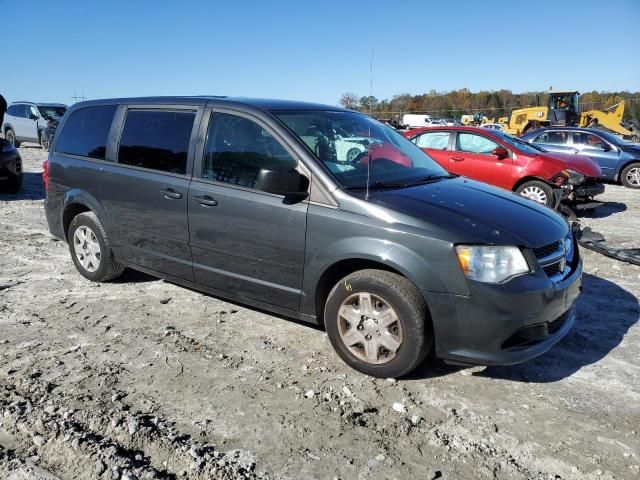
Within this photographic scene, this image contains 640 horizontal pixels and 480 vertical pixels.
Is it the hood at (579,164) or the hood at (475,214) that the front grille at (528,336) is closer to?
the hood at (475,214)

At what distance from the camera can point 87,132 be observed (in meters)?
5.18

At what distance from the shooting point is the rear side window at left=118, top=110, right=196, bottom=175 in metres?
4.30

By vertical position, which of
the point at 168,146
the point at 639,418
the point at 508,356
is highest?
the point at 168,146

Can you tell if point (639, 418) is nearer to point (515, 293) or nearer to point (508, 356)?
point (508, 356)

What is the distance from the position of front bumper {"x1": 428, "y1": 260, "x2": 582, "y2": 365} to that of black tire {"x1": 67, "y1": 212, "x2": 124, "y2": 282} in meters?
3.29

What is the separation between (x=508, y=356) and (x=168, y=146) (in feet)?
10.2

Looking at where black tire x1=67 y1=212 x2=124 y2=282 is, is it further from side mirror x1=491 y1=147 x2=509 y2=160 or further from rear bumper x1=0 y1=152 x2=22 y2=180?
side mirror x1=491 y1=147 x2=509 y2=160

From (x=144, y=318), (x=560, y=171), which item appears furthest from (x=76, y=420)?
(x=560, y=171)

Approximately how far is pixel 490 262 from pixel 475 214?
422 millimetres

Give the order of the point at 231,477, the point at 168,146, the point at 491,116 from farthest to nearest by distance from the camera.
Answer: the point at 491,116
the point at 168,146
the point at 231,477

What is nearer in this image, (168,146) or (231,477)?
(231,477)

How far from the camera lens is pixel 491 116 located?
51.7m

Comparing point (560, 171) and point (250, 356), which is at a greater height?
point (560, 171)

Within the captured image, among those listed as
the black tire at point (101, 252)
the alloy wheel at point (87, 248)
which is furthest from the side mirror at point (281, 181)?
the alloy wheel at point (87, 248)
